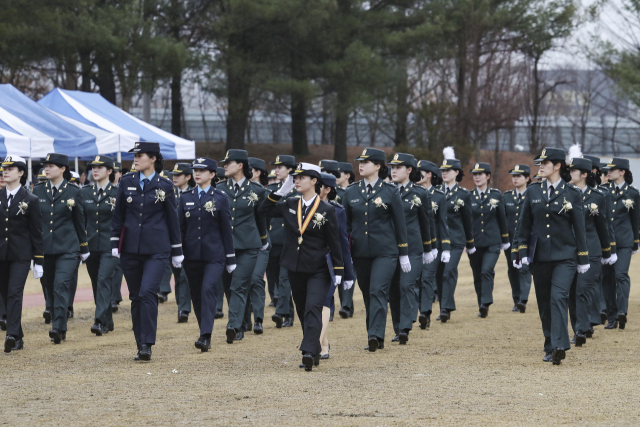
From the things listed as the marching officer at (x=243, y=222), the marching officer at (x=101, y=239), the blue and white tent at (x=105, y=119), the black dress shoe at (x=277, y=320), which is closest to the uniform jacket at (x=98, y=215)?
the marching officer at (x=101, y=239)

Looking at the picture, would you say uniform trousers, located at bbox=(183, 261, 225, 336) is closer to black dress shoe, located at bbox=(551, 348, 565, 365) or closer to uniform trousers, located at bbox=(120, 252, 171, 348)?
uniform trousers, located at bbox=(120, 252, 171, 348)

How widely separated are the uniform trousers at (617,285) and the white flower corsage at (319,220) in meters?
5.35

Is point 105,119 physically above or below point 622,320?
above

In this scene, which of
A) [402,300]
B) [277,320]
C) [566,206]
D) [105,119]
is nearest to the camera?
[566,206]

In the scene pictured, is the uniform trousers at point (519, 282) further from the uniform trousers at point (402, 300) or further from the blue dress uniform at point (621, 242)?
the uniform trousers at point (402, 300)

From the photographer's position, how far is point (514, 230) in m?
14.5

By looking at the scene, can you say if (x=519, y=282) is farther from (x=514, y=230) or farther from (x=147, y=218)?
(x=147, y=218)

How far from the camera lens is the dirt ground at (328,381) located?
6.80 metres

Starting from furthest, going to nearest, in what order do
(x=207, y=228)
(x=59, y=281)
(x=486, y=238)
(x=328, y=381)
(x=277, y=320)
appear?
(x=486, y=238) → (x=277, y=320) → (x=59, y=281) → (x=207, y=228) → (x=328, y=381)

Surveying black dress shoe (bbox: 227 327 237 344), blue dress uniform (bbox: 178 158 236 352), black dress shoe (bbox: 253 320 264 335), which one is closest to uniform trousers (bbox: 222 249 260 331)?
black dress shoe (bbox: 227 327 237 344)

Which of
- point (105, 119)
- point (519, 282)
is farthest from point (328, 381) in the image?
point (105, 119)

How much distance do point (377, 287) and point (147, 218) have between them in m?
2.50

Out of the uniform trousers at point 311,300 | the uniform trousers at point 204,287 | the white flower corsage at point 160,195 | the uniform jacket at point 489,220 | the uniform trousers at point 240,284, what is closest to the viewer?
the uniform trousers at point 311,300

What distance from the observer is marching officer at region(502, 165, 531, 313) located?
14.5m
